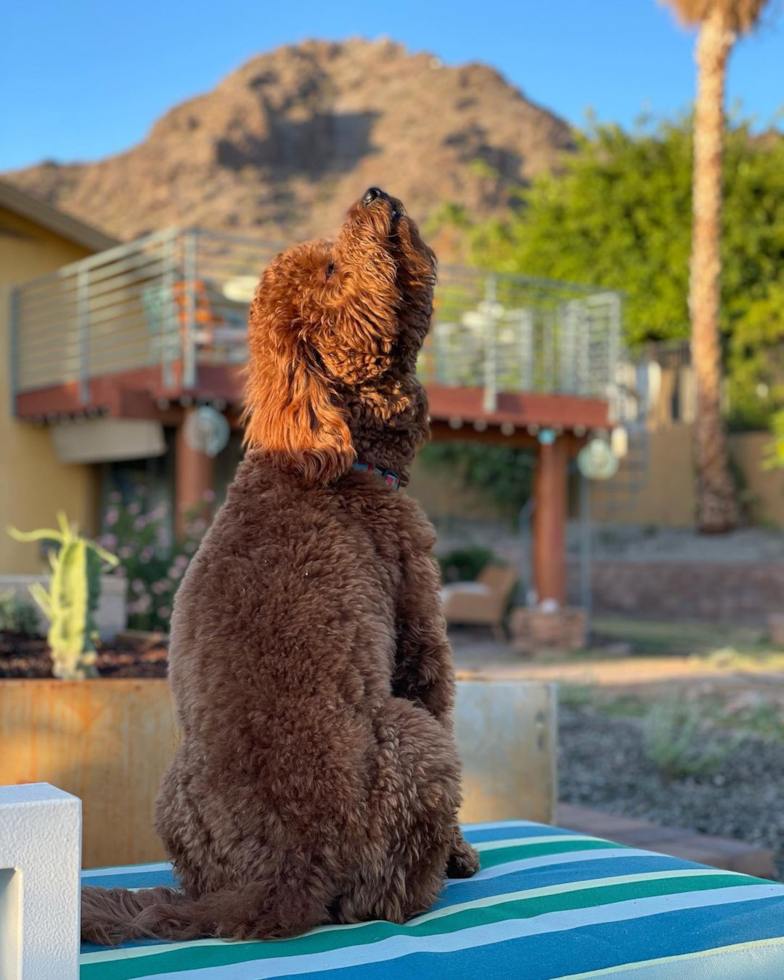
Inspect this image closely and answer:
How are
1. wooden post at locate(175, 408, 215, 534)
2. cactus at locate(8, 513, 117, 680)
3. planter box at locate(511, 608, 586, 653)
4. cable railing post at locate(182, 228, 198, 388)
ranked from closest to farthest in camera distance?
cactus at locate(8, 513, 117, 680)
cable railing post at locate(182, 228, 198, 388)
wooden post at locate(175, 408, 215, 534)
planter box at locate(511, 608, 586, 653)

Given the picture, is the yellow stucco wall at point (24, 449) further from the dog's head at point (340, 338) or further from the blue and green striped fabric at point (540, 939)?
the dog's head at point (340, 338)

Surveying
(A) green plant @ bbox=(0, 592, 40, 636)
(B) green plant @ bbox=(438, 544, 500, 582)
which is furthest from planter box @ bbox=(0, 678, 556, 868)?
(B) green plant @ bbox=(438, 544, 500, 582)

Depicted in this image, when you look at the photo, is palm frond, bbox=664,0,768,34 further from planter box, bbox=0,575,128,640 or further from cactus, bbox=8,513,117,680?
cactus, bbox=8,513,117,680

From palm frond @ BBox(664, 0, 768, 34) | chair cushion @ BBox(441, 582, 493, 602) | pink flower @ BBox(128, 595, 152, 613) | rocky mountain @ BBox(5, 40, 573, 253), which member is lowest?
chair cushion @ BBox(441, 582, 493, 602)

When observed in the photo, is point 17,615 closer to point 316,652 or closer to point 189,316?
point 316,652

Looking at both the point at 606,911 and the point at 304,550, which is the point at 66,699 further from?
the point at 606,911

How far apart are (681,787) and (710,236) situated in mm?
14385

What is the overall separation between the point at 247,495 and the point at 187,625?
27 cm

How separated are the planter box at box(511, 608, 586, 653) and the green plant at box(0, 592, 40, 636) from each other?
9.03 m

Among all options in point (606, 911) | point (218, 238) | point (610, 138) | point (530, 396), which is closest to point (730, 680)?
point (530, 396)

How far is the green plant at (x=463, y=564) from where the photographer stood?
16328 millimetres

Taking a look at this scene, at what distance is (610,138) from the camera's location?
2672 cm

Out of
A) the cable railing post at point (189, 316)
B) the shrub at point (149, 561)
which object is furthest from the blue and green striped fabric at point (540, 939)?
the cable railing post at point (189, 316)

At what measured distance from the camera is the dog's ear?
211 cm
